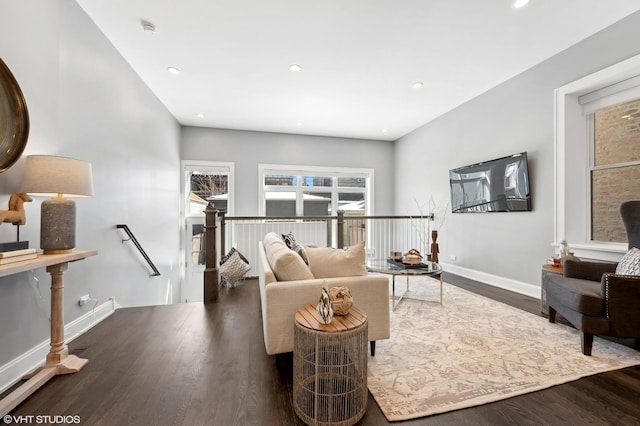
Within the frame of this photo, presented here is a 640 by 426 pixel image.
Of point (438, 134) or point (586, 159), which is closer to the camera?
point (586, 159)

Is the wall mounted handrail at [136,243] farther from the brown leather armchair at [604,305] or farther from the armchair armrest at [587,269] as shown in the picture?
the armchair armrest at [587,269]

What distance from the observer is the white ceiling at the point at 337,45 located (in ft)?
7.85

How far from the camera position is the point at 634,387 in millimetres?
1630

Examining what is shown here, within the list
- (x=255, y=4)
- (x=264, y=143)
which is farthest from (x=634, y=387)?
(x=264, y=143)

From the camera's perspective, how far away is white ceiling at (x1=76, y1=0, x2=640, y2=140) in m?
2.39

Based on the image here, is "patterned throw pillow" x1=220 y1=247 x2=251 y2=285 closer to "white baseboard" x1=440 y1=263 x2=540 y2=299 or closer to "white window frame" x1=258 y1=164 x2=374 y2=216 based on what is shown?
"white window frame" x1=258 y1=164 x2=374 y2=216

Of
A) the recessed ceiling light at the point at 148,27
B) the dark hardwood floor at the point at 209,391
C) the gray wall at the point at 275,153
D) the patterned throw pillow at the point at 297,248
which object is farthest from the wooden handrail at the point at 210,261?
the gray wall at the point at 275,153

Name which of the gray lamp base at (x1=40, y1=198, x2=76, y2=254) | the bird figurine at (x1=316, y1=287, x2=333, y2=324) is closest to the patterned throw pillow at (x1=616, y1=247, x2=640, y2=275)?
the bird figurine at (x1=316, y1=287, x2=333, y2=324)

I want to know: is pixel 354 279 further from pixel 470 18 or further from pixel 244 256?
pixel 244 256

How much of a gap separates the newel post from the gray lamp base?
Result: 152cm

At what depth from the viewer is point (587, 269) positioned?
8.00ft

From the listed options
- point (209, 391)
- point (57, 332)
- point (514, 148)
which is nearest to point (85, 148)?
point (57, 332)

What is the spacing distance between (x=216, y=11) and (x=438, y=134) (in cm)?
419

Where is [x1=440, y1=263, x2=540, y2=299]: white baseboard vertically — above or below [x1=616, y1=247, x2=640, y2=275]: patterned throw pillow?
below
